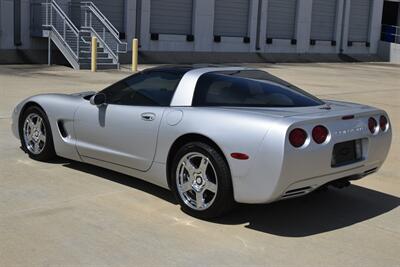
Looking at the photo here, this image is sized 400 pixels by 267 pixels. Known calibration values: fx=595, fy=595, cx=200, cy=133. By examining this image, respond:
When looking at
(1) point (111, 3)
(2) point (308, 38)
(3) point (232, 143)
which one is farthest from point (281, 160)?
(2) point (308, 38)

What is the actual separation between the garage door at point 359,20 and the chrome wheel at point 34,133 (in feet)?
120

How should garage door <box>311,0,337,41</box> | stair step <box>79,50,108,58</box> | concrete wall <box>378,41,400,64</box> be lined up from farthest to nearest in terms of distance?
concrete wall <box>378,41,400,64</box>
garage door <box>311,0,337,41</box>
stair step <box>79,50,108,58</box>

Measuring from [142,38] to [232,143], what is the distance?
24.5 m

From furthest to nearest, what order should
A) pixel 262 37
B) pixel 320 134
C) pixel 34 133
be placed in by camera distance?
pixel 262 37
pixel 34 133
pixel 320 134

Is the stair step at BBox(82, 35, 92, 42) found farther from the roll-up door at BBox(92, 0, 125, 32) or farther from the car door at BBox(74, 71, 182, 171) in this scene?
the car door at BBox(74, 71, 182, 171)

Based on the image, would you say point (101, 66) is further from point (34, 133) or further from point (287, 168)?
point (287, 168)

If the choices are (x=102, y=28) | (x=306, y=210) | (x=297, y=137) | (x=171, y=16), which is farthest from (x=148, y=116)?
(x=171, y=16)

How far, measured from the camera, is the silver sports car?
15.1 feet

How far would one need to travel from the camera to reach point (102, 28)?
84.5 ft

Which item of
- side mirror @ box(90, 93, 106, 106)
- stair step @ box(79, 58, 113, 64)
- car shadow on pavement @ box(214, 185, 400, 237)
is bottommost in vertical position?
car shadow on pavement @ box(214, 185, 400, 237)

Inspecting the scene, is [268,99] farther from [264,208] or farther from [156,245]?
[156,245]

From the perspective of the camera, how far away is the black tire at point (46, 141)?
6527 millimetres

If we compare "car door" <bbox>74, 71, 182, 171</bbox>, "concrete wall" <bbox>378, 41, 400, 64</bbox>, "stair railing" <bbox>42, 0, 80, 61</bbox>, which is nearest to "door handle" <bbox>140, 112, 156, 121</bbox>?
"car door" <bbox>74, 71, 182, 171</bbox>

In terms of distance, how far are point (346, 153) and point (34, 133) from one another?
358 centimetres
